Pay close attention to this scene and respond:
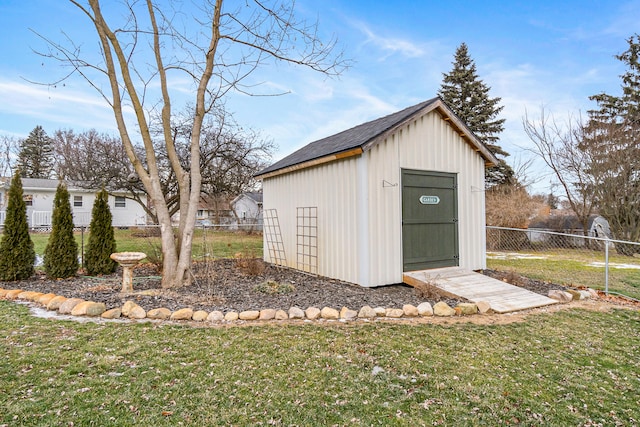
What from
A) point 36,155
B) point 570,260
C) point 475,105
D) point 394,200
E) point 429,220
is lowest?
point 570,260

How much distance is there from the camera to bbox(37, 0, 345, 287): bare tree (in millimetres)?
5715

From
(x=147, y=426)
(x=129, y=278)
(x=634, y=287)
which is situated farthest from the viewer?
(x=634, y=287)

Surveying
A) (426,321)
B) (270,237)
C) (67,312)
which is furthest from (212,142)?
(426,321)

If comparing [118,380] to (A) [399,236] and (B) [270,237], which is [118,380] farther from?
(B) [270,237]

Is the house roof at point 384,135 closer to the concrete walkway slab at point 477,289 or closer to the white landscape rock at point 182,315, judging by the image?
the concrete walkway slab at point 477,289

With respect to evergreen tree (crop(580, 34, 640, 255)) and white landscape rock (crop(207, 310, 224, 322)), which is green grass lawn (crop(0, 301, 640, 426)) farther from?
evergreen tree (crop(580, 34, 640, 255))

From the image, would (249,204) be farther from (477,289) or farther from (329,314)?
(329,314)

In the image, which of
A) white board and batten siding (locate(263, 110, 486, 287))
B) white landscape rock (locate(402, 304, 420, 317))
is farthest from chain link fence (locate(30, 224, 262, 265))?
white landscape rock (locate(402, 304, 420, 317))

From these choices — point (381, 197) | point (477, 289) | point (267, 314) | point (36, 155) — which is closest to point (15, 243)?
point (267, 314)

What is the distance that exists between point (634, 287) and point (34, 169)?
120 ft

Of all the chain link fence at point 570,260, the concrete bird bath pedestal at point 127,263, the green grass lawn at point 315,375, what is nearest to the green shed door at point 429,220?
the chain link fence at point 570,260

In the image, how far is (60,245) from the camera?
6.33 metres

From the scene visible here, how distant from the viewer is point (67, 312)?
167 inches

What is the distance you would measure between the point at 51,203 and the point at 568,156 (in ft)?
89.0
